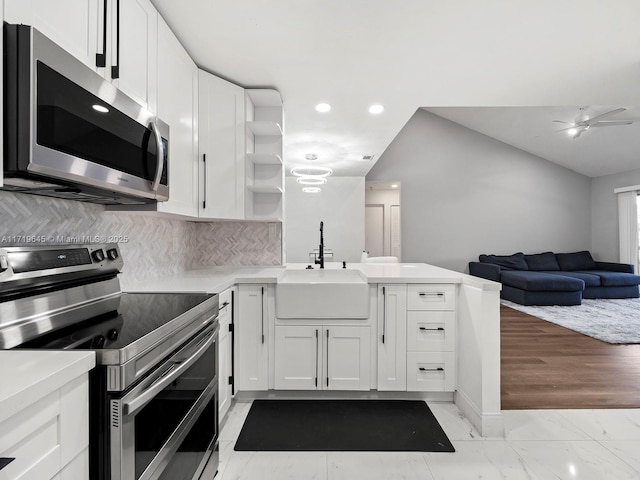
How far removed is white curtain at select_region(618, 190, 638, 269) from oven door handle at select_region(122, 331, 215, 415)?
8.55 meters

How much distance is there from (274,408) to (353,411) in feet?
1.74

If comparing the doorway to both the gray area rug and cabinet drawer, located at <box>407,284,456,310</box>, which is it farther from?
cabinet drawer, located at <box>407,284,456,310</box>

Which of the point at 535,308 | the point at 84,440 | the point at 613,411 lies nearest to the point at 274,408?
the point at 84,440

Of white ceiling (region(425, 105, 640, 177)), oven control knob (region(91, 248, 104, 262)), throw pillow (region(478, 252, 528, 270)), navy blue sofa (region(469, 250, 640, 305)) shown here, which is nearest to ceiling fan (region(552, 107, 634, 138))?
white ceiling (region(425, 105, 640, 177))

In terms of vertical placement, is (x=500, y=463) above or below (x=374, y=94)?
below

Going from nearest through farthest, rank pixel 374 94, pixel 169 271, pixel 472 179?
pixel 169 271 < pixel 374 94 < pixel 472 179

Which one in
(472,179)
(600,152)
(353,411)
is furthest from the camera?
(472,179)

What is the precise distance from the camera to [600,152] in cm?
657

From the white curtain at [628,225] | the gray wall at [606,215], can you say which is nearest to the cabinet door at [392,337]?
the white curtain at [628,225]

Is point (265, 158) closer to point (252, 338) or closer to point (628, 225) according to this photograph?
point (252, 338)

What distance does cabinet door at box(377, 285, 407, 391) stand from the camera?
7.80 feet

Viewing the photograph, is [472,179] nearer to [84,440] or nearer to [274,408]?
[274,408]

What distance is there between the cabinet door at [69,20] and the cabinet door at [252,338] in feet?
4.97

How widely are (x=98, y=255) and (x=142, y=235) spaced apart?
68cm
